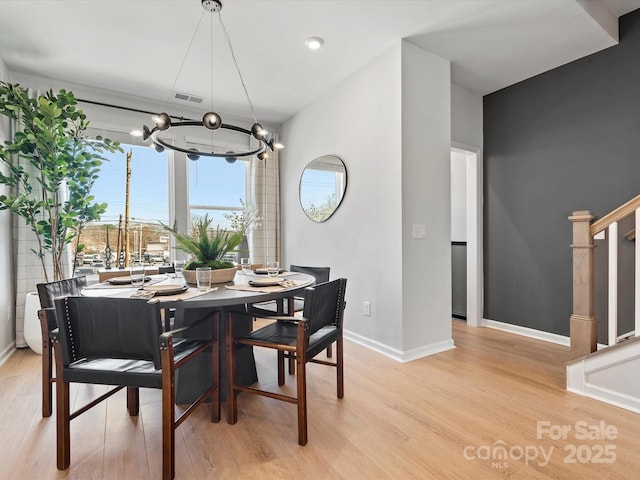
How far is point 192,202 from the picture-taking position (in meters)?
4.32

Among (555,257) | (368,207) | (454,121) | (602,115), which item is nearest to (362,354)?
(368,207)

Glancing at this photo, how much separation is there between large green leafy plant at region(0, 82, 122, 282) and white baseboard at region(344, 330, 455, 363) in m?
2.86

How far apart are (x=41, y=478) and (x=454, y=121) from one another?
4248mm

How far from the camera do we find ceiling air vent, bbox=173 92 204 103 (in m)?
3.85

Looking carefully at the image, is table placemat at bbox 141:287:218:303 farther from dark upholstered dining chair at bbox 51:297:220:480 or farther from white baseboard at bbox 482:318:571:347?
white baseboard at bbox 482:318:571:347

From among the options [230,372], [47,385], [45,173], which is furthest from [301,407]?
[45,173]

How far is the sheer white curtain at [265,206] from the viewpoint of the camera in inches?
181

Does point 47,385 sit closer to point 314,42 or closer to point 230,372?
point 230,372

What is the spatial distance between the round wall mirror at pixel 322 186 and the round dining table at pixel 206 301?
4.73 ft

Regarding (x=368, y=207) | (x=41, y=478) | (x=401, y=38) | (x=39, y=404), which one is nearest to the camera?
(x=41, y=478)

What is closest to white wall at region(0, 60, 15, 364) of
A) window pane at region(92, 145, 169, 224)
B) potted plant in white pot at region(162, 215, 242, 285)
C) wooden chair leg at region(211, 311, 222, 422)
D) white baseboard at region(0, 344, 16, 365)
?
white baseboard at region(0, 344, 16, 365)

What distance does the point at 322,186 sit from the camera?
12.9 ft

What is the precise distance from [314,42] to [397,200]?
151 centimetres

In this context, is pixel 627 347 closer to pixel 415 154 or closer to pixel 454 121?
pixel 415 154
